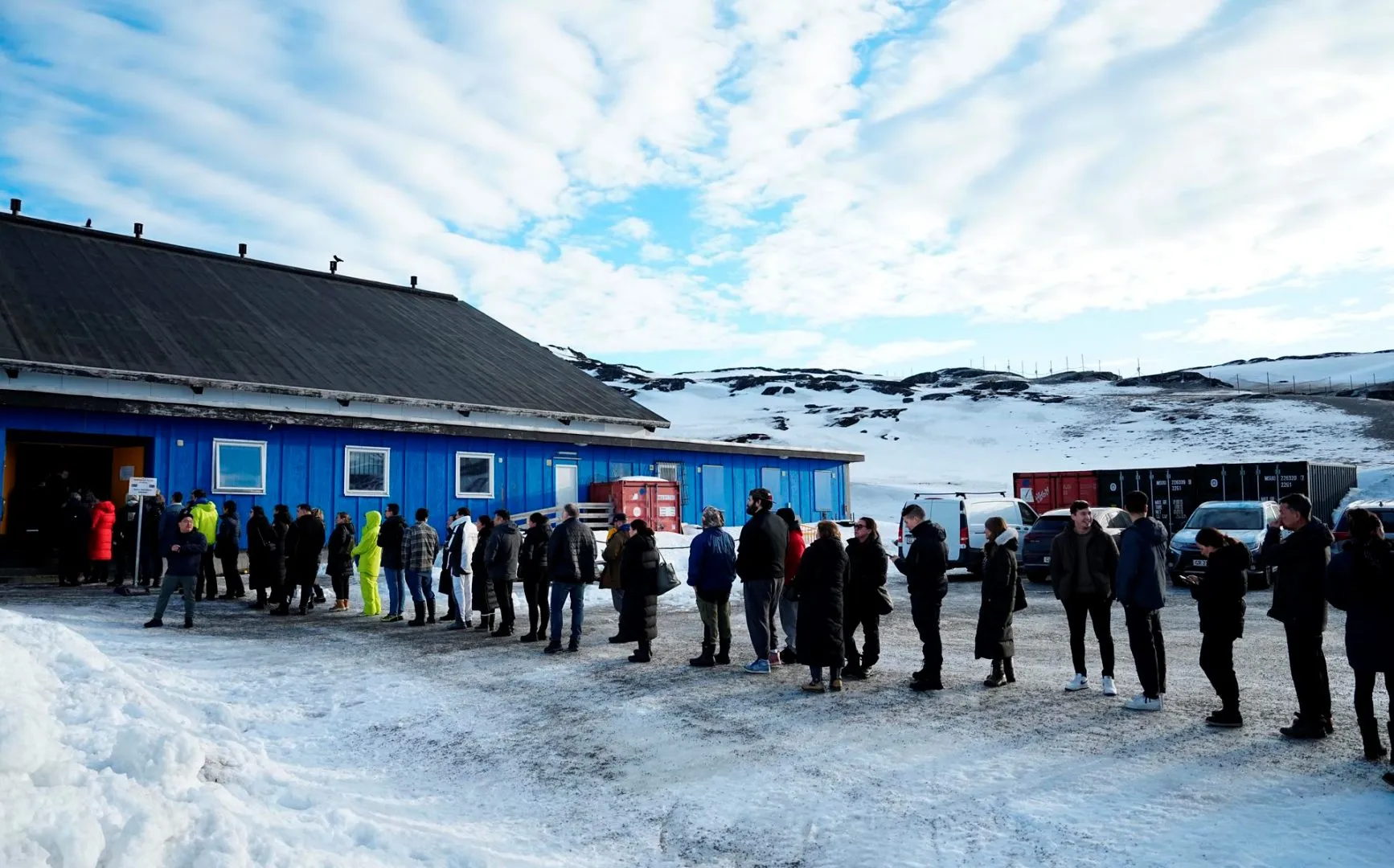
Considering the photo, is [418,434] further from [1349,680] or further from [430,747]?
[1349,680]

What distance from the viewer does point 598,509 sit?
22.7 metres

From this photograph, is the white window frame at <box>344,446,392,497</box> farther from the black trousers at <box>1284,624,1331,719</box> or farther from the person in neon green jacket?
the black trousers at <box>1284,624,1331,719</box>

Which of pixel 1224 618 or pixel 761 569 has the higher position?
pixel 761 569

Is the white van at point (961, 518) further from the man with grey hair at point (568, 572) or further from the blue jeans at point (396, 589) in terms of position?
the blue jeans at point (396, 589)

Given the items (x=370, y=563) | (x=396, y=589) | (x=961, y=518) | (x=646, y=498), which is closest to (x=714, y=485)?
(x=646, y=498)

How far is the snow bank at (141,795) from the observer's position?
4.07 metres

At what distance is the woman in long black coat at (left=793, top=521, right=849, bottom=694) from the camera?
8.27 metres

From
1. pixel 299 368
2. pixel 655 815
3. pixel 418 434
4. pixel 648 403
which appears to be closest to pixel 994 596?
pixel 655 815

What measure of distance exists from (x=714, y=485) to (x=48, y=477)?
604 inches

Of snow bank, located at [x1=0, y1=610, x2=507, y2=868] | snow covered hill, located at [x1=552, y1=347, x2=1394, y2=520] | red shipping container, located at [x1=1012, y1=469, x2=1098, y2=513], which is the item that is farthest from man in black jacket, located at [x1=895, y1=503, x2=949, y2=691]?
snow covered hill, located at [x1=552, y1=347, x2=1394, y2=520]

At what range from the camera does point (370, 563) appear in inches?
547

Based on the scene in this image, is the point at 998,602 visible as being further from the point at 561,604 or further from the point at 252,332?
the point at 252,332

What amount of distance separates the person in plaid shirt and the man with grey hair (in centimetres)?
297

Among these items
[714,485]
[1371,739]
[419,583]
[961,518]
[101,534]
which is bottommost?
[1371,739]
